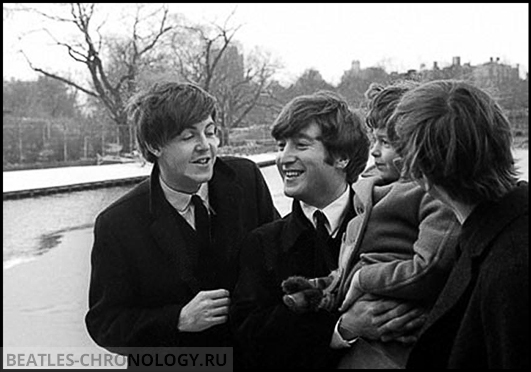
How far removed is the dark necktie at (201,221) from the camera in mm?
2134

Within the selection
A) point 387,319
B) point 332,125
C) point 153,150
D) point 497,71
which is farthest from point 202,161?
point 497,71

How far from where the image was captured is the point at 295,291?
1711 mm

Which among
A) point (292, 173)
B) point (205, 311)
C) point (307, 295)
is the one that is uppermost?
point (292, 173)

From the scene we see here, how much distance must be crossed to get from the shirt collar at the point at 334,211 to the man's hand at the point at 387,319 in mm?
339

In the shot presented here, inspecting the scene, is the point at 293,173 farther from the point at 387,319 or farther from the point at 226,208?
the point at 387,319

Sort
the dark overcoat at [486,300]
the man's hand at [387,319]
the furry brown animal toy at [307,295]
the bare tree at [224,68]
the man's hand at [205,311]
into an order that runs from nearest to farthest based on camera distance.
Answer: the dark overcoat at [486,300] → the man's hand at [387,319] → the furry brown animal toy at [307,295] → the man's hand at [205,311] → the bare tree at [224,68]

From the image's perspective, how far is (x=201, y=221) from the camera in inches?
84.7

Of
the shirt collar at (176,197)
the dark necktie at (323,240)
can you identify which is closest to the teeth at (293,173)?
the dark necktie at (323,240)

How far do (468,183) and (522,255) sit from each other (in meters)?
0.18

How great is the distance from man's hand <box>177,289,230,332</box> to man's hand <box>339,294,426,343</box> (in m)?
0.47

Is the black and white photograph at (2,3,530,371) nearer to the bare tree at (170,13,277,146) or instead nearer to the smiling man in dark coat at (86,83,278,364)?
the smiling man in dark coat at (86,83,278,364)

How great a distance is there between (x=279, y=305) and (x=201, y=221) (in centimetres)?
44

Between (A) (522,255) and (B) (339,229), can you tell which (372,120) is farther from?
(A) (522,255)

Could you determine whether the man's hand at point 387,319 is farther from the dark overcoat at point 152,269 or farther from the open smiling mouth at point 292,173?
the dark overcoat at point 152,269
